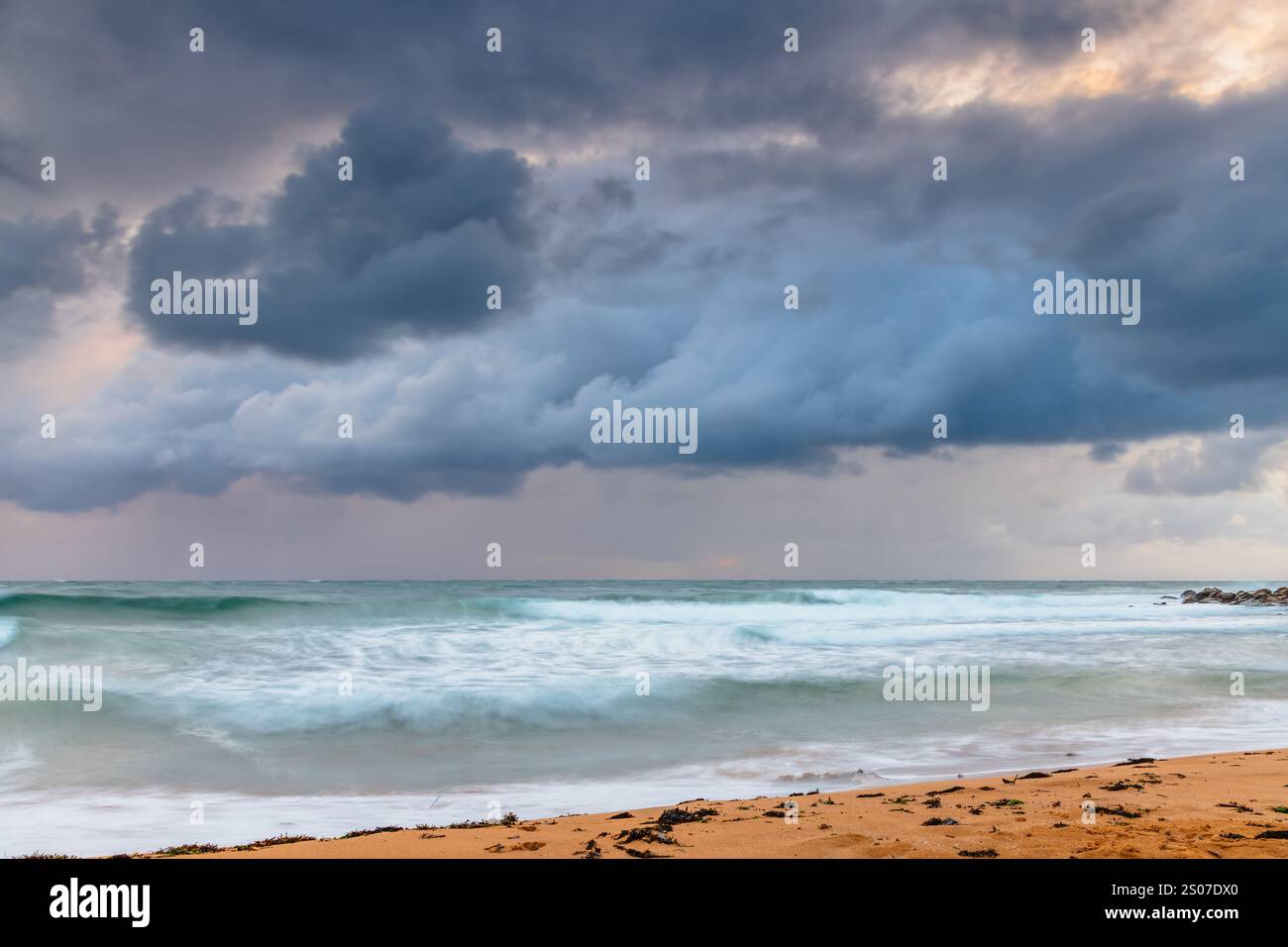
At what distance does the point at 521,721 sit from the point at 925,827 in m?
8.20

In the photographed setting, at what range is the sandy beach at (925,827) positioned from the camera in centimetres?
518

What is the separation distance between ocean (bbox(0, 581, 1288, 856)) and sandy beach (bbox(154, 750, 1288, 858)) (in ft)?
4.32

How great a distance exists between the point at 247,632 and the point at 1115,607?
150 ft

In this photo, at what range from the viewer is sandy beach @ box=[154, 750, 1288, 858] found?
17.0ft

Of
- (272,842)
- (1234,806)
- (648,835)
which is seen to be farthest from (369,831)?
(1234,806)

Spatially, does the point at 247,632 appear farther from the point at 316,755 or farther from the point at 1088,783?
the point at 1088,783

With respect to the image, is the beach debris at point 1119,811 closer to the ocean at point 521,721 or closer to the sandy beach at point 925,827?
the sandy beach at point 925,827

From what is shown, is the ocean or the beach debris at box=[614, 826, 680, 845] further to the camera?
the ocean

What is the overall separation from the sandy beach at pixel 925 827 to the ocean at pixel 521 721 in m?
1.32

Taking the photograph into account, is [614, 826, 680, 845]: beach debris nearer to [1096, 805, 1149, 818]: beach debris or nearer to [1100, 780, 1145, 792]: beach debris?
[1096, 805, 1149, 818]: beach debris

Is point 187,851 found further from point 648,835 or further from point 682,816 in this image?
point 682,816

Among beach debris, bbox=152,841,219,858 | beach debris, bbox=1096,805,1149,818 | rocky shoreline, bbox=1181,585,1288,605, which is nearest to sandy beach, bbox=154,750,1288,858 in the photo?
beach debris, bbox=1096,805,1149,818

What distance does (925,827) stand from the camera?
19.1 feet
